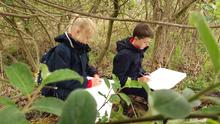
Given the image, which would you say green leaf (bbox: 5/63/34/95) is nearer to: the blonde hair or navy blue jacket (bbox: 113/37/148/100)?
the blonde hair

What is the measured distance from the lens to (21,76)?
1.73 ft

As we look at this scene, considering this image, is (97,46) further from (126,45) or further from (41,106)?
(41,106)

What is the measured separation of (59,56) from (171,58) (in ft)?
11.7

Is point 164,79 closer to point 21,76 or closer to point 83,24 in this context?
point 83,24

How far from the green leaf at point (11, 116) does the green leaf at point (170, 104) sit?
5.9 inches

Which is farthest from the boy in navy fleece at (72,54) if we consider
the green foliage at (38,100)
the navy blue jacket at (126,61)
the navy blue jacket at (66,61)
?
the green foliage at (38,100)

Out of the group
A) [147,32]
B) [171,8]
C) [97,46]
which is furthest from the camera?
[97,46]

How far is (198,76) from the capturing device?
5.90 metres

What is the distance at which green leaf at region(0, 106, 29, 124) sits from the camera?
43cm

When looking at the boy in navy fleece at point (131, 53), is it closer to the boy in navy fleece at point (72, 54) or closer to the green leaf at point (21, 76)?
the boy in navy fleece at point (72, 54)

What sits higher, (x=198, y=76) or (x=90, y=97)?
(x=90, y=97)

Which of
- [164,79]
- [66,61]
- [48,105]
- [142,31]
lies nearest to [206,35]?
[48,105]

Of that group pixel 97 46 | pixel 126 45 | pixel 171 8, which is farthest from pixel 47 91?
pixel 97 46

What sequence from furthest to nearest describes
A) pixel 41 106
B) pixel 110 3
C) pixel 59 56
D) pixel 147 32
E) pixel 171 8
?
pixel 110 3 < pixel 171 8 < pixel 147 32 < pixel 59 56 < pixel 41 106
